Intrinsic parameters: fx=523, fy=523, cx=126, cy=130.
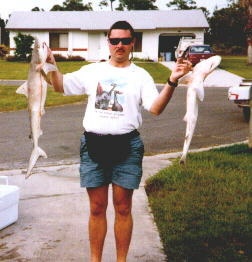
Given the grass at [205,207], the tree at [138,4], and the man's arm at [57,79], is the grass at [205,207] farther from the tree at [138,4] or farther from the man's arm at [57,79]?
the tree at [138,4]

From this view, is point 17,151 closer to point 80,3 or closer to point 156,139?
point 156,139

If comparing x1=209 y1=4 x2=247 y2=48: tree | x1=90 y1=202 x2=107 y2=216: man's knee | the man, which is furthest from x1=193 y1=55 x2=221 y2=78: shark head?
x1=209 y1=4 x2=247 y2=48: tree

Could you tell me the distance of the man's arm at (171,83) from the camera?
326cm

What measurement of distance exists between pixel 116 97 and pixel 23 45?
119 ft

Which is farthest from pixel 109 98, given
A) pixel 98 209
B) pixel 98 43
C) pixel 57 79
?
pixel 98 43

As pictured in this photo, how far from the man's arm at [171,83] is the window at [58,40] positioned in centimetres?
4363

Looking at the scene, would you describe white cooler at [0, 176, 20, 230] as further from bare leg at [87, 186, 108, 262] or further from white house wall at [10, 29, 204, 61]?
white house wall at [10, 29, 204, 61]

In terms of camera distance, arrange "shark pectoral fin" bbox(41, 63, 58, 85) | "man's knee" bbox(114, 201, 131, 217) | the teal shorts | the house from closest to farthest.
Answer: "shark pectoral fin" bbox(41, 63, 58, 85), the teal shorts, "man's knee" bbox(114, 201, 131, 217), the house

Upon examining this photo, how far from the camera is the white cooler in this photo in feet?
16.1

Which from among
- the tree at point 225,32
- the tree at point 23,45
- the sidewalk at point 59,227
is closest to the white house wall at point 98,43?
the tree at point 23,45

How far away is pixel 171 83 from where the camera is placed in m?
3.42

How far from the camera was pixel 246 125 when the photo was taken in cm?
1284

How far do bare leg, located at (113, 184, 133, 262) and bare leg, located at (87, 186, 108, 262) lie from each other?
0.10 metres

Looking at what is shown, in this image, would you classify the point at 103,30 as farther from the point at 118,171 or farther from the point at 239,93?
the point at 118,171
